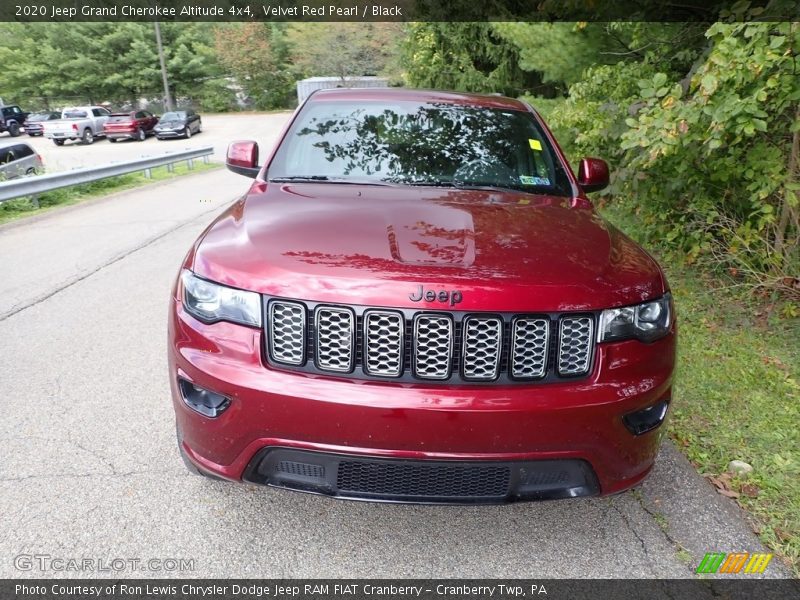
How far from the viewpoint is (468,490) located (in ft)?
7.04

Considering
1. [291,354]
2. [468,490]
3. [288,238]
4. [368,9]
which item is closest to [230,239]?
[288,238]

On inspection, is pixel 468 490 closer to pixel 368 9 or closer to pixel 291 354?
pixel 291 354

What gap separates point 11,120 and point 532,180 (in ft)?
138

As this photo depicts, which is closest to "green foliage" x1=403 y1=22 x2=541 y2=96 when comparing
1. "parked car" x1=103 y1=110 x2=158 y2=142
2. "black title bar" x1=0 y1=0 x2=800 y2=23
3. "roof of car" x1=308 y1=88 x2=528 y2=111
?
"black title bar" x1=0 y1=0 x2=800 y2=23

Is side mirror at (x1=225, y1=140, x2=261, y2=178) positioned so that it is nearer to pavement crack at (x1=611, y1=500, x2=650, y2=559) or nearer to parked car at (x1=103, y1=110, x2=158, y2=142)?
pavement crack at (x1=611, y1=500, x2=650, y2=559)

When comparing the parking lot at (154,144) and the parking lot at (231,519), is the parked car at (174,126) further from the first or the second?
the parking lot at (231,519)

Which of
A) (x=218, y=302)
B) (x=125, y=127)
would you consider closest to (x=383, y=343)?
(x=218, y=302)

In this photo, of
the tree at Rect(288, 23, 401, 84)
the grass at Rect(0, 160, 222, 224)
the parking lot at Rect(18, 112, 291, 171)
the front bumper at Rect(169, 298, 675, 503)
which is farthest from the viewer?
the tree at Rect(288, 23, 401, 84)

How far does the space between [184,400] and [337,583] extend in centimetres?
90

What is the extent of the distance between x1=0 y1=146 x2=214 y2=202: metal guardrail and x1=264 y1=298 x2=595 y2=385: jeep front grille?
29.8 ft

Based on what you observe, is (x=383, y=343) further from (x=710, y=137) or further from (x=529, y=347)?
(x=710, y=137)

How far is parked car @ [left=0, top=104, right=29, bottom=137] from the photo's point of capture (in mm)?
35594

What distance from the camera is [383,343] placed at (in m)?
2.08

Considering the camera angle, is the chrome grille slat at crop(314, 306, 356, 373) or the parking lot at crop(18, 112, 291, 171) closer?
the chrome grille slat at crop(314, 306, 356, 373)
